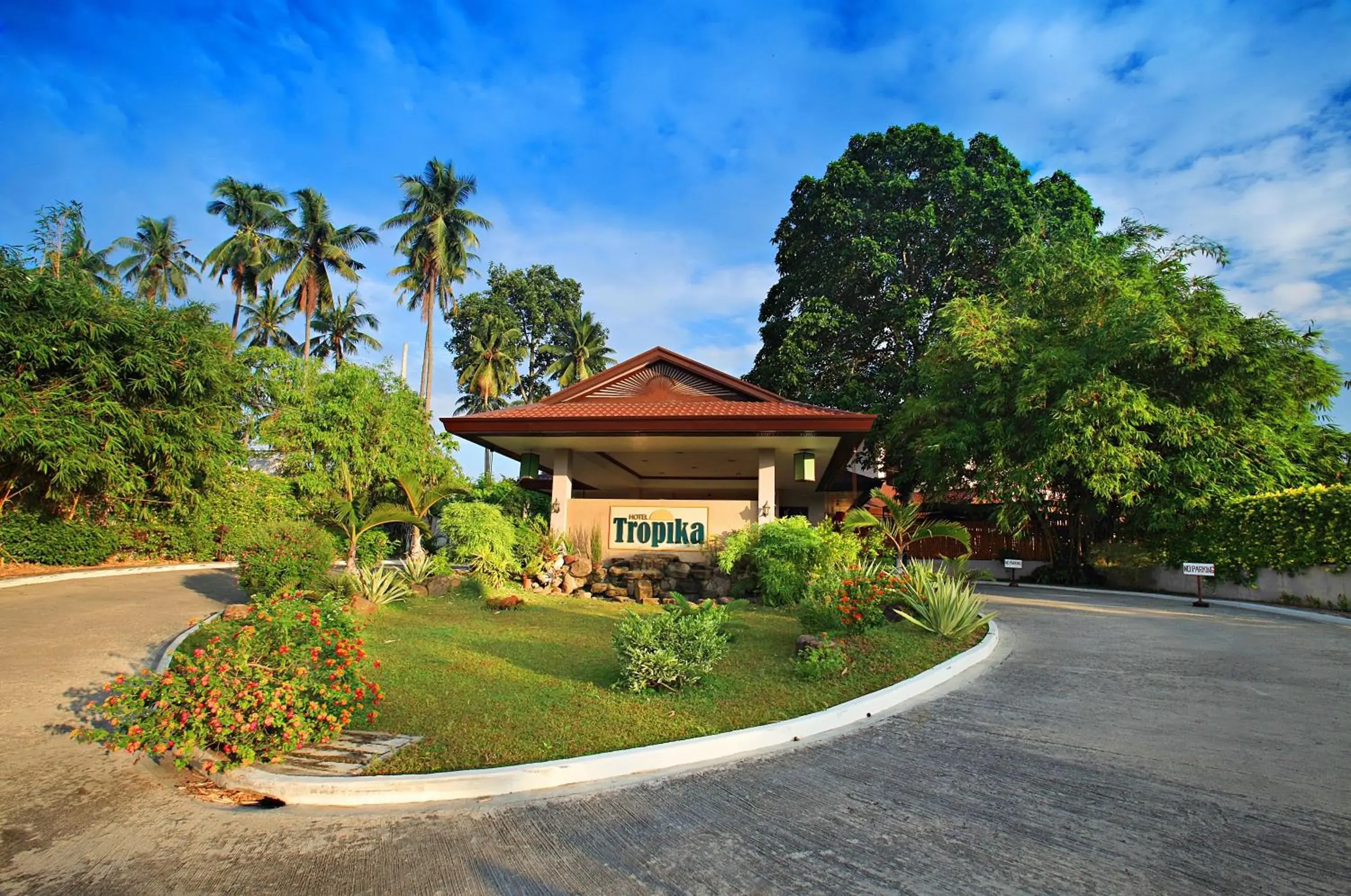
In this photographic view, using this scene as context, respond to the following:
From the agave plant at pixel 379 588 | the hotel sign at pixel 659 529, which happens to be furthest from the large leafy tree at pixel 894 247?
the agave plant at pixel 379 588

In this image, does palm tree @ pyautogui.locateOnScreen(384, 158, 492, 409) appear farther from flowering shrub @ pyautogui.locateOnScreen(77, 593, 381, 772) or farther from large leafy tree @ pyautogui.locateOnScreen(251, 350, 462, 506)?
flowering shrub @ pyautogui.locateOnScreen(77, 593, 381, 772)

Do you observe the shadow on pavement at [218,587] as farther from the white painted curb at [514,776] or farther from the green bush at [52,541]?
the white painted curb at [514,776]

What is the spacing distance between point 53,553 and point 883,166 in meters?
27.1

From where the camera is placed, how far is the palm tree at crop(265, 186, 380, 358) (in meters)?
32.9

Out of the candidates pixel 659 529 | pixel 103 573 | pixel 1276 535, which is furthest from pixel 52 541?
pixel 1276 535

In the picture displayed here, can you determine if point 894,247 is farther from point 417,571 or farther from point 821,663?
point 821,663

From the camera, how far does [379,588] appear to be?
1071cm

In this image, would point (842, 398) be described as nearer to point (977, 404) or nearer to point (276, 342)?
point (977, 404)

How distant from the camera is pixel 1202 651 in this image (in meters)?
7.57

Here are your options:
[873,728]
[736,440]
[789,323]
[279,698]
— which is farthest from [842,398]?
[279,698]

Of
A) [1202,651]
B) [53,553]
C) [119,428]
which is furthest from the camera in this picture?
[53,553]

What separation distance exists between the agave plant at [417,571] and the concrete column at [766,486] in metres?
6.24

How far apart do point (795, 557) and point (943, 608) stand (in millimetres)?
3607

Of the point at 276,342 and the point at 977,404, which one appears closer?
the point at 977,404
